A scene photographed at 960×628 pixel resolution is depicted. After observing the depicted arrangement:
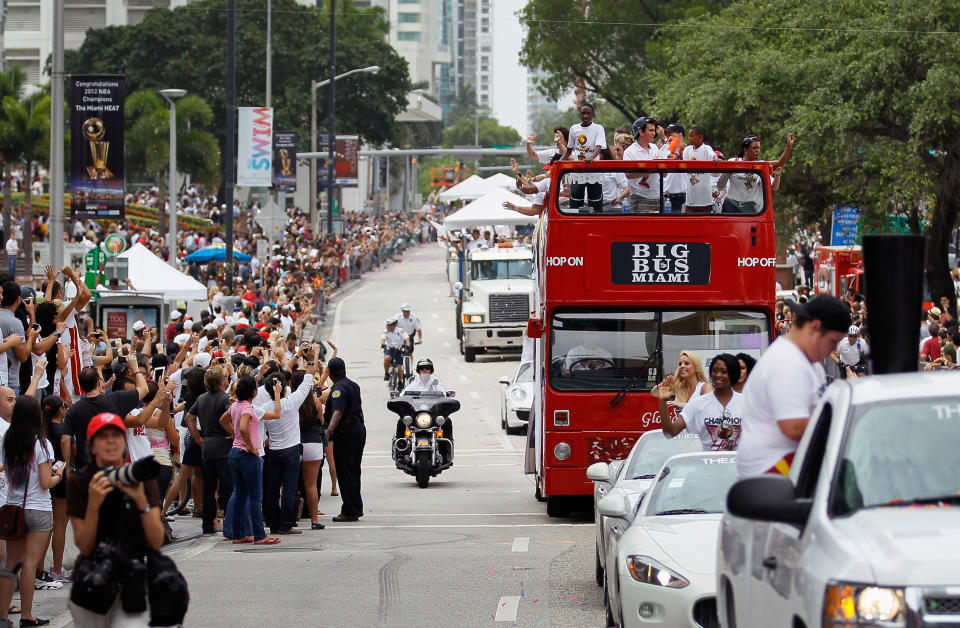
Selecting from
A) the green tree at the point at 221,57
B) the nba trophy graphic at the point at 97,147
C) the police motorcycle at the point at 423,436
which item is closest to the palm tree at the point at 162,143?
the green tree at the point at 221,57

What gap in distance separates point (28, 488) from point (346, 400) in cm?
706

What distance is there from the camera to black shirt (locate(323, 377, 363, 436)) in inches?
674

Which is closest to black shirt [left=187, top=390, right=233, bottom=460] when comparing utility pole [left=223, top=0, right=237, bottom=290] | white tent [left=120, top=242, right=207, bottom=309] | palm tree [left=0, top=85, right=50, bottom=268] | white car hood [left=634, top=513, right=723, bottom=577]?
white car hood [left=634, top=513, right=723, bottom=577]

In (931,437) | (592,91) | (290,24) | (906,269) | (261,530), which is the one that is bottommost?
(261,530)

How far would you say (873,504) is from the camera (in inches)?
225

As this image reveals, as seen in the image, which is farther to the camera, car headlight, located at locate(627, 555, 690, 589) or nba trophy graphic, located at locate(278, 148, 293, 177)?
nba trophy graphic, located at locate(278, 148, 293, 177)

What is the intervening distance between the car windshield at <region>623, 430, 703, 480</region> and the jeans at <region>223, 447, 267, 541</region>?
4.19 meters

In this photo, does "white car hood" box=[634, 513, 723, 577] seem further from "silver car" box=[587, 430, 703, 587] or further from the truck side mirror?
the truck side mirror

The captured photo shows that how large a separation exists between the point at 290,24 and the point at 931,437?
274ft

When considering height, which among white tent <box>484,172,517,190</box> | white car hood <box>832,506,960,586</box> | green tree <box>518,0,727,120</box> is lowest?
white car hood <box>832,506,960,586</box>

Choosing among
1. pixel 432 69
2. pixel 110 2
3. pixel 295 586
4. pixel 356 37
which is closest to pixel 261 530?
pixel 295 586

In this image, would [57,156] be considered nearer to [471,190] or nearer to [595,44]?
[471,190]

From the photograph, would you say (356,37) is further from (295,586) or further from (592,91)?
(295,586)

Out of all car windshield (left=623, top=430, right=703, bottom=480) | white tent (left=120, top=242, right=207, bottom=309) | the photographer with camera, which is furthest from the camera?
white tent (left=120, top=242, right=207, bottom=309)
